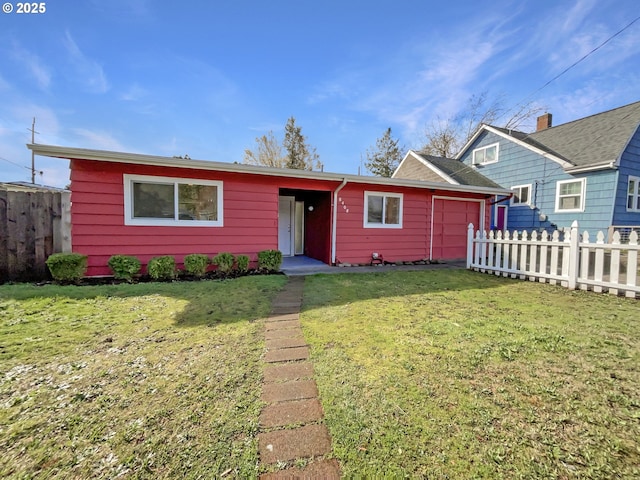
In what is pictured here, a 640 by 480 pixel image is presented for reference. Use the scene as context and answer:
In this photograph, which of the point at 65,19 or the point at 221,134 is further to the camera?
the point at 221,134

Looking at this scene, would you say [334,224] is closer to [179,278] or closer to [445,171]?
[179,278]

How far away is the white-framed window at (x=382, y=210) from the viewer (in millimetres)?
7855

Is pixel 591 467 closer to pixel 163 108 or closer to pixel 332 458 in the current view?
pixel 332 458

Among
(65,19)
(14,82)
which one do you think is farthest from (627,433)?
(14,82)

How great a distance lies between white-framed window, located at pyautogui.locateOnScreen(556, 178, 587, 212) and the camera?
1044 cm

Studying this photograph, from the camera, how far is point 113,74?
328 inches

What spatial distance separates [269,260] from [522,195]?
39.8ft

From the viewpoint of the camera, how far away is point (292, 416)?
168 centimetres

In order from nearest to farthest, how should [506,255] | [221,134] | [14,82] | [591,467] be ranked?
[591,467] < [506,255] < [14,82] < [221,134]

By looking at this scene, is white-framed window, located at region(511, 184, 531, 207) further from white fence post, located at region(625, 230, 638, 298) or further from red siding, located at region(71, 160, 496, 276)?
white fence post, located at region(625, 230, 638, 298)

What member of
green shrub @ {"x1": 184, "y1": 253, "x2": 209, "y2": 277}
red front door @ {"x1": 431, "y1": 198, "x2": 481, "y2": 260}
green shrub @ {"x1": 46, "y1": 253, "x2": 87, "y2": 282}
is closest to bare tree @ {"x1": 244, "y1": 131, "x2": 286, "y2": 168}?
red front door @ {"x1": 431, "y1": 198, "x2": 481, "y2": 260}

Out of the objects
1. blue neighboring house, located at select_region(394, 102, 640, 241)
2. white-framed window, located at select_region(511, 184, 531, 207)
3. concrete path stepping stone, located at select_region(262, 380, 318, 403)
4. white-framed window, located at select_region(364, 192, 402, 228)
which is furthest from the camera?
white-framed window, located at select_region(511, 184, 531, 207)

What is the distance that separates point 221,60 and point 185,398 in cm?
1064

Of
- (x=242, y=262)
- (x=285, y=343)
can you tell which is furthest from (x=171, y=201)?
(x=285, y=343)
